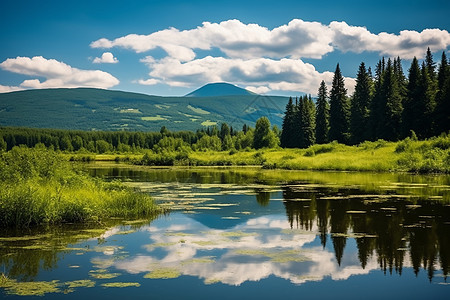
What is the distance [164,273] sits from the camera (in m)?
Answer: 10.5

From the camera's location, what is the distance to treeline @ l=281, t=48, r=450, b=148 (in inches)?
2329

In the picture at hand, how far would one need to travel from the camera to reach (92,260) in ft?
38.1

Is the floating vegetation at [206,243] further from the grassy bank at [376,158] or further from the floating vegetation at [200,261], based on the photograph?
the grassy bank at [376,158]

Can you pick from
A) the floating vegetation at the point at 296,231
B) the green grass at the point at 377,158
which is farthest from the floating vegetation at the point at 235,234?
the green grass at the point at 377,158

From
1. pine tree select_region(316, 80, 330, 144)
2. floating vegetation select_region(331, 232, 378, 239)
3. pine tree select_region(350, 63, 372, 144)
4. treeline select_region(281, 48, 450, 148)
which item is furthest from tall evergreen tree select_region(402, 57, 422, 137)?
floating vegetation select_region(331, 232, 378, 239)

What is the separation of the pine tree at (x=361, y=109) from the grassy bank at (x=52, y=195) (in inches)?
2292

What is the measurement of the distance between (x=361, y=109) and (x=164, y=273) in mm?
71496

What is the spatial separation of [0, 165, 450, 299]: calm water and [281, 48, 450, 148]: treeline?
1694 inches

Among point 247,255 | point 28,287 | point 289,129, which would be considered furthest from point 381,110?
point 28,287

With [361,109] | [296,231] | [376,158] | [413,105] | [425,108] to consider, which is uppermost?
[361,109]

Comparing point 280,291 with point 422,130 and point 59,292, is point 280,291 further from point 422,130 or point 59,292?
point 422,130

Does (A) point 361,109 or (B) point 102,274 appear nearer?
(B) point 102,274

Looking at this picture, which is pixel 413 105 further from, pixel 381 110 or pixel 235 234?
pixel 235 234

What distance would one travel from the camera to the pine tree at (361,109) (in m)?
74.6
